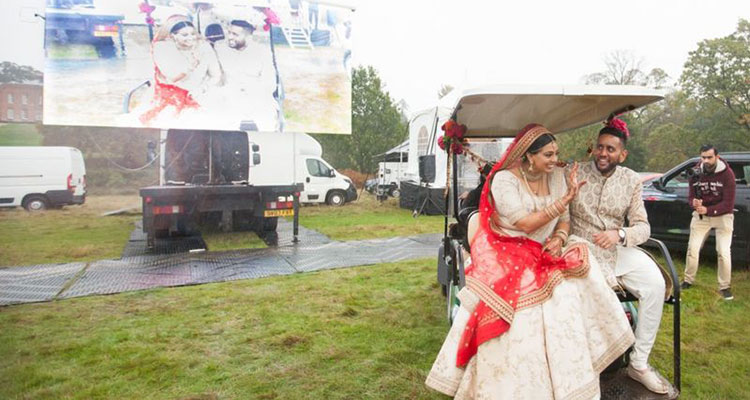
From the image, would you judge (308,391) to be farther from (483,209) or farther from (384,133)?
(384,133)

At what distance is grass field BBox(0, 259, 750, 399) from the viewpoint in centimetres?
296

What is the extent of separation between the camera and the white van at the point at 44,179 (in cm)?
858

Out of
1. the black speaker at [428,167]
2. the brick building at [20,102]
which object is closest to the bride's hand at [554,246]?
the black speaker at [428,167]

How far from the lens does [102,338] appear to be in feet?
12.4

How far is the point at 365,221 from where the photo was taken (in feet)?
38.2

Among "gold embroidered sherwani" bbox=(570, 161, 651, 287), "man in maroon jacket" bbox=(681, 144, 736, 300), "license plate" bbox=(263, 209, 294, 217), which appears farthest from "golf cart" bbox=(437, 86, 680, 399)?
"license plate" bbox=(263, 209, 294, 217)

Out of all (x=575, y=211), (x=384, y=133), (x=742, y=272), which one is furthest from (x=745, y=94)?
(x=575, y=211)

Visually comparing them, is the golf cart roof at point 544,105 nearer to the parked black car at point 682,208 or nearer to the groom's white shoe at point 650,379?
the groom's white shoe at point 650,379

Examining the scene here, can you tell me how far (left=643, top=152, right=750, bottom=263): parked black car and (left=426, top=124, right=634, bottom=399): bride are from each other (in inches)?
176

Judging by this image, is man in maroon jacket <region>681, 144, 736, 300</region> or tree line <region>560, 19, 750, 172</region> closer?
man in maroon jacket <region>681, 144, 736, 300</region>

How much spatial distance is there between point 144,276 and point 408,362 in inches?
160

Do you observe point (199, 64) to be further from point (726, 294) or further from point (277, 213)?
point (726, 294)

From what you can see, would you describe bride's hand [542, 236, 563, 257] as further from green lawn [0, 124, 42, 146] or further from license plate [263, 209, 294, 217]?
license plate [263, 209, 294, 217]

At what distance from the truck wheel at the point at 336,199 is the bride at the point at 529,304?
13215mm
